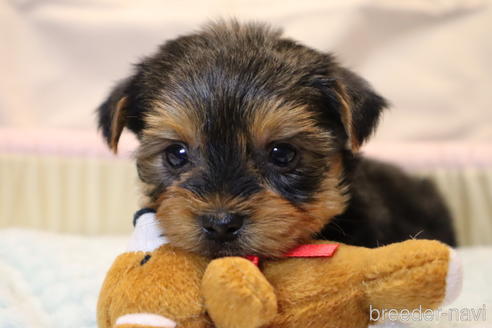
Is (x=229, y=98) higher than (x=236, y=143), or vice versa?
(x=229, y=98)

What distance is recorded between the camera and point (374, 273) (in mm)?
2104

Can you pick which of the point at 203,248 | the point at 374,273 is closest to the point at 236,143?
the point at 203,248

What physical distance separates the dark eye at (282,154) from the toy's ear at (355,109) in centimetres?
32

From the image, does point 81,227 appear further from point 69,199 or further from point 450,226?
point 450,226

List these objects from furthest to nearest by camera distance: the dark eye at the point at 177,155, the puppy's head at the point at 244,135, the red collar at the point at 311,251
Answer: the dark eye at the point at 177,155
the puppy's head at the point at 244,135
the red collar at the point at 311,251

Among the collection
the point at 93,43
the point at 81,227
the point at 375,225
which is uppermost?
the point at 93,43

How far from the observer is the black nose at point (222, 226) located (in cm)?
230

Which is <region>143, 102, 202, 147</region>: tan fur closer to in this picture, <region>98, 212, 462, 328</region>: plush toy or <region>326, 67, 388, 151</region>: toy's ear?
<region>98, 212, 462, 328</region>: plush toy

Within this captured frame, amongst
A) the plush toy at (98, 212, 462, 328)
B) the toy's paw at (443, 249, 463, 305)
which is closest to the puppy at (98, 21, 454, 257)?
the plush toy at (98, 212, 462, 328)

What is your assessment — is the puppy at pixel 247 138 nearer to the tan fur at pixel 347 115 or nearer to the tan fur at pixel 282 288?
the tan fur at pixel 347 115

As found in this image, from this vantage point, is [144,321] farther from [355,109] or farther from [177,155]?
[355,109]

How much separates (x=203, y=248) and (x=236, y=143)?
484mm

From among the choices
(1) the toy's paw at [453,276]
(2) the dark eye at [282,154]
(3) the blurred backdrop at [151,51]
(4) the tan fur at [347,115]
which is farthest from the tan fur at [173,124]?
(3) the blurred backdrop at [151,51]

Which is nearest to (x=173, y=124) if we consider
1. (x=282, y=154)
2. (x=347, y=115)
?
(x=282, y=154)
